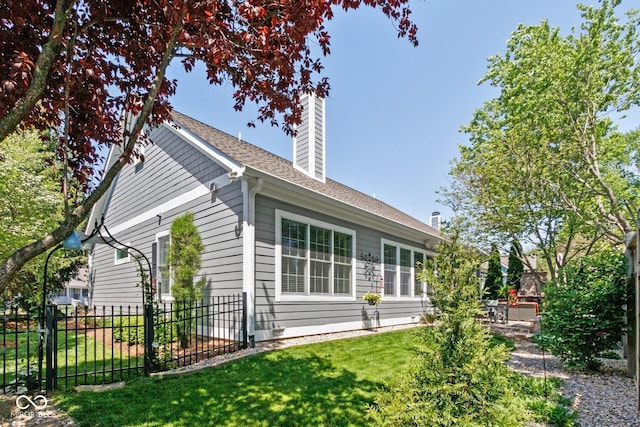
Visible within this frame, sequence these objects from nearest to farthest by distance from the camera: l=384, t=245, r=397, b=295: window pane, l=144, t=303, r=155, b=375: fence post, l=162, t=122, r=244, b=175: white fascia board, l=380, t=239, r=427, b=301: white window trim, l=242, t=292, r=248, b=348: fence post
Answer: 1. l=144, t=303, r=155, b=375: fence post
2. l=242, t=292, r=248, b=348: fence post
3. l=162, t=122, r=244, b=175: white fascia board
4. l=380, t=239, r=427, b=301: white window trim
5. l=384, t=245, r=397, b=295: window pane

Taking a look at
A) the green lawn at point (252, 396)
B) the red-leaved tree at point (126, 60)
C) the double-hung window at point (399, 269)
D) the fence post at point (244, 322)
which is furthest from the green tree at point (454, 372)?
the double-hung window at point (399, 269)

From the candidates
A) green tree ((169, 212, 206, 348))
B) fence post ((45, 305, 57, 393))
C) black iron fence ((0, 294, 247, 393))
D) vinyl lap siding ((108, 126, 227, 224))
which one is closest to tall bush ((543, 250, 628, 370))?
black iron fence ((0, 294, 247, 393))

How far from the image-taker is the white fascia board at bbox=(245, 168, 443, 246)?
7.33 meters

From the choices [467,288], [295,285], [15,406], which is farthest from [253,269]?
[467,288]

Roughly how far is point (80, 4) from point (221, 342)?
19.4 feet

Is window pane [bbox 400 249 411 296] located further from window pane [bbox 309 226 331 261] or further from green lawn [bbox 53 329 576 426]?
green lawn [bbox 53 329 576 426]

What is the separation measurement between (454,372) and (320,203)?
20.9 ft

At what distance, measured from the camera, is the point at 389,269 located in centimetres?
1161

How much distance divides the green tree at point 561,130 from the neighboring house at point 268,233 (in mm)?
3550

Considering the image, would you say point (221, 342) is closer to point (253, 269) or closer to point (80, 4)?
point (253, 269)

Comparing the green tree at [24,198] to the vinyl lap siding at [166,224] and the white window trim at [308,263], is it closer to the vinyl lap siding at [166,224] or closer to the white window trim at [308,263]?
→ the vinyl lap siding at [166,224]

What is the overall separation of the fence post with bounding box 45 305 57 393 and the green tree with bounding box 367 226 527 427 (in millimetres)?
4080

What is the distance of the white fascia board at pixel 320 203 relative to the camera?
7332mm

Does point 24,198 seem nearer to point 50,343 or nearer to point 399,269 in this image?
point 50,343
